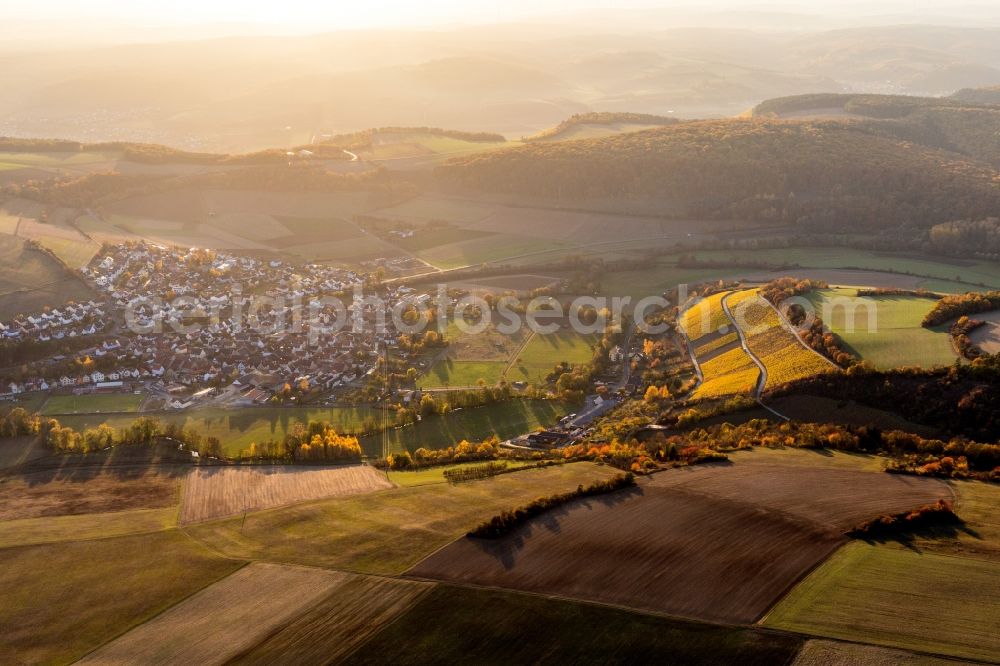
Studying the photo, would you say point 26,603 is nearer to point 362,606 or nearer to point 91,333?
point 362,606

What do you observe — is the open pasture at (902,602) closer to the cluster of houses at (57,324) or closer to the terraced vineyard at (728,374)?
the terraced vineyard at (728,374)

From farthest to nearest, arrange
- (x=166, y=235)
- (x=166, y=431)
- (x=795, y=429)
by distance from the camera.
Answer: (x=166, y=235) → (x=166, y=431) → (x=795, y=429)

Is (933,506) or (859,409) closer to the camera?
(933,506)

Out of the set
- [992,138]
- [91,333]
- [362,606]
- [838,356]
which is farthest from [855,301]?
[992,138]

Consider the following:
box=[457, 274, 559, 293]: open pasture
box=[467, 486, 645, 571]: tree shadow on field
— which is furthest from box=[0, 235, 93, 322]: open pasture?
box=[467, 486, 645, 571]: tree shadow on field

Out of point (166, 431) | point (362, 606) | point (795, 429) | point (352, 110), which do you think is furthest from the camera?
point (352, 110)

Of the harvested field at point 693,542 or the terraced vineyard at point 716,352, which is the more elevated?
the terraced vineyard at point 716,352

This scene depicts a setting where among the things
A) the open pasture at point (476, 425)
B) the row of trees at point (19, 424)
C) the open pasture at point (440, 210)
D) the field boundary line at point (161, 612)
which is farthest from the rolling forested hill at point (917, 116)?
the field boundary line at point (161, 612)
